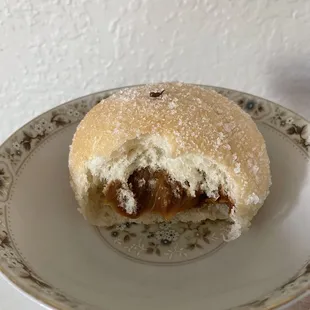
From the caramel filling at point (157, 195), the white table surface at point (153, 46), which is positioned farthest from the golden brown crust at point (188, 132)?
the white table surface at point (153, 46)

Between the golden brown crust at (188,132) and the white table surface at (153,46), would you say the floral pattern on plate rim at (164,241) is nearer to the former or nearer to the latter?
the golden brown crust at (188,132)

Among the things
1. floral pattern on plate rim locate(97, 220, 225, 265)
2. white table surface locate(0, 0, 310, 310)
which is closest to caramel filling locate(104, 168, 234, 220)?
floral pattern on plate rim locate(97, 220, 225, 265)

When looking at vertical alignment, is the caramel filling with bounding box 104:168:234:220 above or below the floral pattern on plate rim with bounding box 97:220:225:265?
above

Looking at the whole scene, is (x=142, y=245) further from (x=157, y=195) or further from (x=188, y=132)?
(x=188, y=132)

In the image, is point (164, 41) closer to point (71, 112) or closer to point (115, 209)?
point (71, 112)

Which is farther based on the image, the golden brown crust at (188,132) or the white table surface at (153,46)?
the white table surface at (153,46)

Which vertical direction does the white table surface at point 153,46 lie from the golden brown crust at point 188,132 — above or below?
above

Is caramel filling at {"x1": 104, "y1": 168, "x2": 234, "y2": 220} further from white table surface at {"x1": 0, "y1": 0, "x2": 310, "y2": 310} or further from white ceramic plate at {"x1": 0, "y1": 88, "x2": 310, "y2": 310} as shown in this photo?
white table surface at {"x1": 0, "y1": 0, "x2": 310, "y2": 310}
